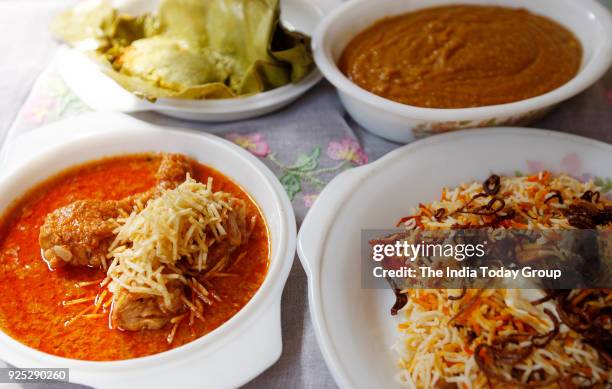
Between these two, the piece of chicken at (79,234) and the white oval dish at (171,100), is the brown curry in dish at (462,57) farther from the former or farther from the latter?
the piece of chicken at (79,234)

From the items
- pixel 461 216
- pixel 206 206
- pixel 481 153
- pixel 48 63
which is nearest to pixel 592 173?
pixel 481 153

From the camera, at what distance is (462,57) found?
8.19 feet

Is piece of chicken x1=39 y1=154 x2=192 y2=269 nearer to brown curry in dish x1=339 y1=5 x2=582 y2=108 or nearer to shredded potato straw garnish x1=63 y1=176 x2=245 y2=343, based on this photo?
shredded potato straw garnish x1=63 y1=176 x2=245 y2=343

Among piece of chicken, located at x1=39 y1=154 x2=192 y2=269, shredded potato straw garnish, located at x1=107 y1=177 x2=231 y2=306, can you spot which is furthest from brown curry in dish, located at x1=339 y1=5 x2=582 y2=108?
piece of chicken, located at x1=39 y1=154 x2=192 y2=269

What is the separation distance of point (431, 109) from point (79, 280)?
152 cm

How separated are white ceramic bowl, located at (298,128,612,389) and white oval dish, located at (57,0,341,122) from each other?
0.72 metres

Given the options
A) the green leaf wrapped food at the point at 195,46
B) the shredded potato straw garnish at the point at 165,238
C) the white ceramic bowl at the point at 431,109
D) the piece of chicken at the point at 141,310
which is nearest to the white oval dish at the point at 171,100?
the green leaf wrapped food at the point at 195,46

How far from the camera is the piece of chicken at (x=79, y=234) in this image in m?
1.91

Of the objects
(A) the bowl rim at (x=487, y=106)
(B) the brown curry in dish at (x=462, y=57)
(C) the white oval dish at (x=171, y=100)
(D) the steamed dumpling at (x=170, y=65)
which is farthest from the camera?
(D) the steamed dumpling at (x=170, y=65)

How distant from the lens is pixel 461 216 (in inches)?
73.4

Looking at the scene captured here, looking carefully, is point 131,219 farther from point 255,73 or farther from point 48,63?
point 48,63

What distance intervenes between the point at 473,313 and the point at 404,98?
3.58 ft

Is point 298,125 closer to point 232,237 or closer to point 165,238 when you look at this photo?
point 232,237

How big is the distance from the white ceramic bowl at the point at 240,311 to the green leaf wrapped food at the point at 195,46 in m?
0.25
